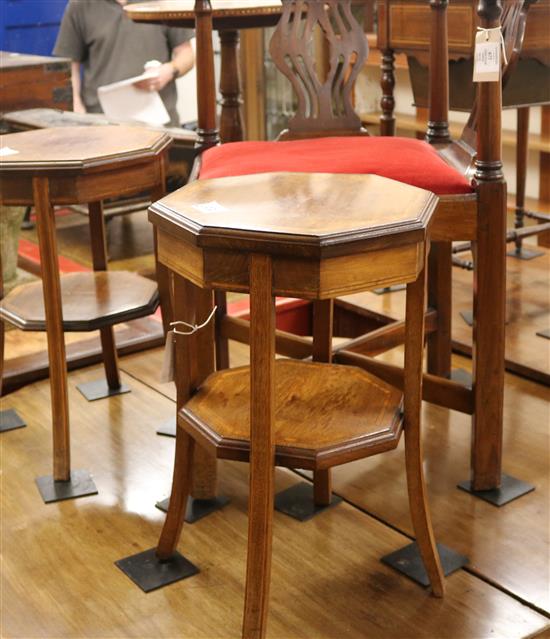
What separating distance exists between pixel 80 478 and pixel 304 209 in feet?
2.99

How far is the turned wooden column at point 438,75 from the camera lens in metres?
2.14

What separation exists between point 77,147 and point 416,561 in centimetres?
106

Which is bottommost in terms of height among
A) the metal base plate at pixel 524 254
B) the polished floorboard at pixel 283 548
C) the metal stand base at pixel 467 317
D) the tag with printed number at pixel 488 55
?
the polished floorboard at pixel 283 548

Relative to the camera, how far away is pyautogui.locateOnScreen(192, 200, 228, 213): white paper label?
146cm

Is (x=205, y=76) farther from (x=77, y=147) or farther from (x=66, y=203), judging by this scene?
(x=66, y=203)

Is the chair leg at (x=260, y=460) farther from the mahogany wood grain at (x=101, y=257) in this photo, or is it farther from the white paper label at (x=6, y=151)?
the mahogany wood grain at (x=101, y=257)

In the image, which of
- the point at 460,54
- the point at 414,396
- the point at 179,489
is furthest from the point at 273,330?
the point at 460,54

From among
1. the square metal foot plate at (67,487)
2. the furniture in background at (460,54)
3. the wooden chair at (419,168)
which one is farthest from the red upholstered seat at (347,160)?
the furniture in background at (460,54)

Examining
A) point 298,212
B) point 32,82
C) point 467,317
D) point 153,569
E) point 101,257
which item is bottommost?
point 153,569

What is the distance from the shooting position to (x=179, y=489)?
1.66m

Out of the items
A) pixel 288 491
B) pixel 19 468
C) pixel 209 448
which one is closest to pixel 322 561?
pixel 288 491

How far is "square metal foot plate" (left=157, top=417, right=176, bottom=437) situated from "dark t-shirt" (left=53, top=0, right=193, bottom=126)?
123 inches

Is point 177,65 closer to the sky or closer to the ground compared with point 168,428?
closer to the sky

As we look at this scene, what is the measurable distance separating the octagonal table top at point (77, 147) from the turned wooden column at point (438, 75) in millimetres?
596
